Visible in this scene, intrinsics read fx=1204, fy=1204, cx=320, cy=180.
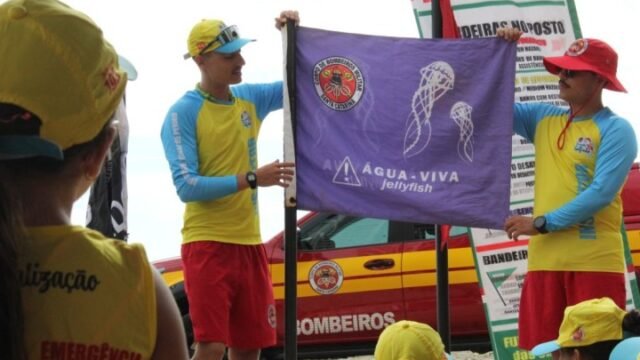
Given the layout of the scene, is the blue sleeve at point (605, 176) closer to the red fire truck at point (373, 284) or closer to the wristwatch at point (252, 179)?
the wristwatch at point (252, 179)

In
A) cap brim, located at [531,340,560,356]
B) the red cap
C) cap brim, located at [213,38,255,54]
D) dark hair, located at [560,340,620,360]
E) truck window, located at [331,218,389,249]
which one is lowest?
truck window, located at [331,218,389,249]

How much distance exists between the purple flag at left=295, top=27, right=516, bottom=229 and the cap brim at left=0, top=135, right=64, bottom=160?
174 inches

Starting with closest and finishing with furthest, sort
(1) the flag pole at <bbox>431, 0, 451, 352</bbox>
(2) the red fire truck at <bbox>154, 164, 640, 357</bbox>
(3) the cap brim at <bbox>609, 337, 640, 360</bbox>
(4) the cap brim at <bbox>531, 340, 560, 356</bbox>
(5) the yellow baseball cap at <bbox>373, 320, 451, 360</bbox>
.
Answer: (5) the yellow baseball cap at <bbox>373, 320, 451, 360</bbox> < (3) the cap brim at <bbox>609, 337, 640, 360</bbox> < (4) the cap brim at <bbox>531, 340, 560, 356</bbox> < (1) the flag pole at <bbox>431, 0, 451, 352</bbox> < (2) the red fire truck at <bbox>154, 164, 640, 357</bbox>

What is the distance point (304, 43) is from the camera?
6.46m

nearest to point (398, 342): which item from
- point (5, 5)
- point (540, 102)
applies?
point (5, 5)

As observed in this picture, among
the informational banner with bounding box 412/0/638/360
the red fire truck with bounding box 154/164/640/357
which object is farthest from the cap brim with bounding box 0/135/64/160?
the red fire truck with bounding box 154/164/640/357

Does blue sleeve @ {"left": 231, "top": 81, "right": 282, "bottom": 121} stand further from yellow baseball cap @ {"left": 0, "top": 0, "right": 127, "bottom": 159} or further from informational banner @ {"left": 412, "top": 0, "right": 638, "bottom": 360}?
yellow baseball cap @ {"left": 0, "top": 0, "right": 127, "bottom": 159}

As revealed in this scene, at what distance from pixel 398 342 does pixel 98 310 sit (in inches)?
77.6

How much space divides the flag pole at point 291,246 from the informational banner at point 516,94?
43.4 inches

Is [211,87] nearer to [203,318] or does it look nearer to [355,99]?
[355,99]

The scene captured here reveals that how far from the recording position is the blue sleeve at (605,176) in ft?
19.3

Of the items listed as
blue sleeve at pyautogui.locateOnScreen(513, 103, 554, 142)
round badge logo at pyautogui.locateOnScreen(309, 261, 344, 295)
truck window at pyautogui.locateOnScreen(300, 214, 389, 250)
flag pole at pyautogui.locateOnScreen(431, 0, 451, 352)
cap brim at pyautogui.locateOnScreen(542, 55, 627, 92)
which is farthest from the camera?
truck window at pyautogui.locateOnScreen(300, 214, 389, 250)

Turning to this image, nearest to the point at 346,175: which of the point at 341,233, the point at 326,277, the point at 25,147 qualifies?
the point at 25,147

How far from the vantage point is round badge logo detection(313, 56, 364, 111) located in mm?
6445
